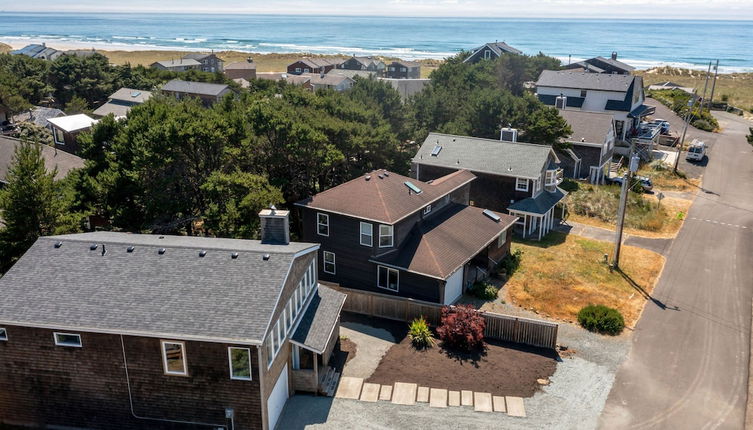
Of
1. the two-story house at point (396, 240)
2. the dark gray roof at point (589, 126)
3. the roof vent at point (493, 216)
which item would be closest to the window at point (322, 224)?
the two-story house at point (396, 240)

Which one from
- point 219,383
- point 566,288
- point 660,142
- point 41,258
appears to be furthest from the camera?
point 660,142

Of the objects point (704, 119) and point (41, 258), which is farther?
point (704, 119)


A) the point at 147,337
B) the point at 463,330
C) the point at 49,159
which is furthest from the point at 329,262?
the point at 49,159

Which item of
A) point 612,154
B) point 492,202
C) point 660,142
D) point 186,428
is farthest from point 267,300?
point 660,142

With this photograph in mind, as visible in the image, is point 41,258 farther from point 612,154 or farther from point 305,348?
point 612,154

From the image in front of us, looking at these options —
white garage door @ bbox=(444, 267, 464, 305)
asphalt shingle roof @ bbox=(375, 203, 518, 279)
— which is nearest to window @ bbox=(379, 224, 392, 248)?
asphalt shingle roof @ bbox=(375, 203, 518, 279)

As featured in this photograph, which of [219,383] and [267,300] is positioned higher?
[267,300]

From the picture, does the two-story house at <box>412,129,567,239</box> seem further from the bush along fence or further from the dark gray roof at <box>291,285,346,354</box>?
the dark gray roof at <box>291,285,346,354</box>

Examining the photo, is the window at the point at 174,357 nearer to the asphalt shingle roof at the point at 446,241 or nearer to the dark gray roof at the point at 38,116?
the asphalt shingle roof at the point at 446,241
